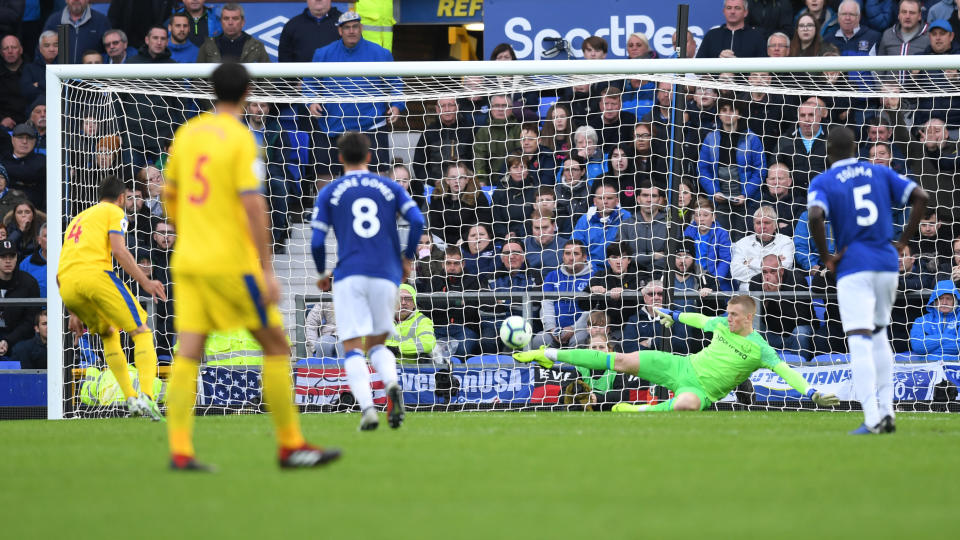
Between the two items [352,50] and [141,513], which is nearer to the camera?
[141,513]

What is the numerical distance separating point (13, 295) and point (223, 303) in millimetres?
9470

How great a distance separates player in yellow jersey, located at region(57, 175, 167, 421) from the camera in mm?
10562

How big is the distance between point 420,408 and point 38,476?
712cm

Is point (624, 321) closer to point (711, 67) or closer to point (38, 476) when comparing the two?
point (711, 67)

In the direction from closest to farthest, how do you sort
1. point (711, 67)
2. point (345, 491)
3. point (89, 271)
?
point (345, 491) → point (89, 271) → point (711, 67)

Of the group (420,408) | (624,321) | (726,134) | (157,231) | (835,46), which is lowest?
(420,408)

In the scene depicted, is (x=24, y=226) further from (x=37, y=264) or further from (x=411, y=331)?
(x=411, y=331)

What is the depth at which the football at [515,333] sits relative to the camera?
1127cm

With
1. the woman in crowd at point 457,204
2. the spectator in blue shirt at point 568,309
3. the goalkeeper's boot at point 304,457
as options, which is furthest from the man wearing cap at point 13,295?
the goalkeeper's boot at point 304,457

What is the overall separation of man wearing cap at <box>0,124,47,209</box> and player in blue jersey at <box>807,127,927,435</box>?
10388 millimetres

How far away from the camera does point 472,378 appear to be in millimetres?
12891

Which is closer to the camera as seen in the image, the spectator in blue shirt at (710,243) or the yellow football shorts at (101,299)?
the yellow football shorts at (101,299)

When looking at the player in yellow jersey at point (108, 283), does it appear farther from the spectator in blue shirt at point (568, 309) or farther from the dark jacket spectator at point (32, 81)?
the dark jacket spectator at point (32, 81)

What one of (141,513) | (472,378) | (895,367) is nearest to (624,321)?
(472,378)
